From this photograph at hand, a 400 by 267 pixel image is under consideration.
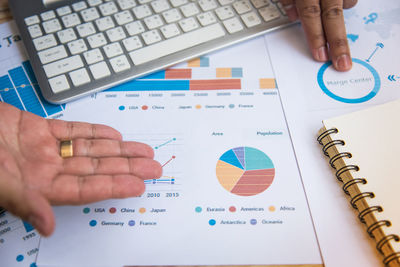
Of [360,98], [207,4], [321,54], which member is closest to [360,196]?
[360,98]

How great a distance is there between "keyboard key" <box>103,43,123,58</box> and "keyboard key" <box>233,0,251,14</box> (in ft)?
1.00

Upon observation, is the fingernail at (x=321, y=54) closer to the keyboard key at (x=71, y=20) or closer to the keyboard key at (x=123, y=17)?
the keyboard key at (x=123, y=17)

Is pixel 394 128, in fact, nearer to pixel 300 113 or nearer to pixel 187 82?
pixel 300 113

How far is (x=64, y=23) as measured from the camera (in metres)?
0.77

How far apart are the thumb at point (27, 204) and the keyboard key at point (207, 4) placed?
574 millimetres

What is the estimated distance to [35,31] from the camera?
75 centimetres

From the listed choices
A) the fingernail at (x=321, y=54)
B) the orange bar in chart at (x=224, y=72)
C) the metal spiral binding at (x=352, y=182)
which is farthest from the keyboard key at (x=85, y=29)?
the metal spiral binding at (x=352, y=182)

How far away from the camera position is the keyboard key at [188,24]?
0.77 m

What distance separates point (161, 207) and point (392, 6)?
2.56 feet

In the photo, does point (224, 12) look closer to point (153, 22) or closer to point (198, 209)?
point (153, 22)

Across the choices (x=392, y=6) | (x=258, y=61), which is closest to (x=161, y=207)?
(x=258, y=61)

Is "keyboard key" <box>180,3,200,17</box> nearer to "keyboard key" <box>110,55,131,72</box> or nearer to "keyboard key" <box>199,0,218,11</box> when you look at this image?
"keyboard key" <box>199,0,218,11</box>

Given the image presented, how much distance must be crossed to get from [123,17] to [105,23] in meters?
0.04

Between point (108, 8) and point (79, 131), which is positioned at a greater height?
point (108, 8)
